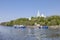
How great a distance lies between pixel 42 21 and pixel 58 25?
10.6 meters

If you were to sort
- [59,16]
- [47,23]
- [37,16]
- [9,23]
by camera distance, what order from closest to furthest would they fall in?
[47,23]
[59,16]
[37,16]
[9,23]

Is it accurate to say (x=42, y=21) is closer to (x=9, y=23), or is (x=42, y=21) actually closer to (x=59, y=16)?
(x=59, y=16)

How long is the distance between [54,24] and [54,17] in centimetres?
897

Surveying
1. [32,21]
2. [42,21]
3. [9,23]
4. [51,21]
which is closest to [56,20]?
[51,21]

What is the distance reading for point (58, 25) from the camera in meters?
75.4

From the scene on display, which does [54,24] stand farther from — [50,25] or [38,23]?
[38,23]

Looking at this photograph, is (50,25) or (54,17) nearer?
(50,25)

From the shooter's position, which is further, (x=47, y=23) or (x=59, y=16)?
(x=59, y=16)

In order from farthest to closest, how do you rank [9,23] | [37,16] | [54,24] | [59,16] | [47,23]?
[9,23] → [37,16] → [59,16] → [47,23] → [54,24]

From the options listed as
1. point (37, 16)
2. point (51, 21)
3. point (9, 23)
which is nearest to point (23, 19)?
point (37, 16)

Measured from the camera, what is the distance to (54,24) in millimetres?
74875

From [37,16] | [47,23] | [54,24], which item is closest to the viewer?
[54,24]

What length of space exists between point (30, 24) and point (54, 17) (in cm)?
1217

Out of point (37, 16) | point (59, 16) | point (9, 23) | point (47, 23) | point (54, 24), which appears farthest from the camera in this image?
point (9, 23)
